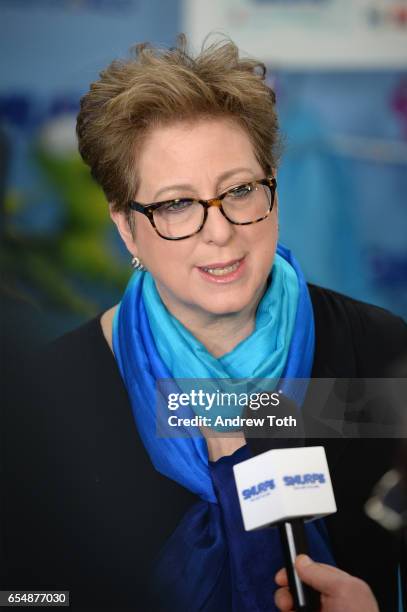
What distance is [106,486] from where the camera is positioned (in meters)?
1.50

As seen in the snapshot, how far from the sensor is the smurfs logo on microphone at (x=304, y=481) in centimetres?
113

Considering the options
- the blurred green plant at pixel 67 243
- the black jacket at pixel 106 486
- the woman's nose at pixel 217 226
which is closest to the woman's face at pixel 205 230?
the woman's nose at pixel 217 226

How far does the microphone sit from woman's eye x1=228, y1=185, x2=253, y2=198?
1.56 feet

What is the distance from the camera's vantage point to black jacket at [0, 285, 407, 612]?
1.48 metres

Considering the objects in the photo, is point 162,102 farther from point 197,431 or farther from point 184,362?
point 197,431

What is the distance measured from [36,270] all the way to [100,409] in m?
0.75

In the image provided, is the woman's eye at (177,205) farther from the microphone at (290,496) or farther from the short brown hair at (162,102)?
the microphone at (290,496)

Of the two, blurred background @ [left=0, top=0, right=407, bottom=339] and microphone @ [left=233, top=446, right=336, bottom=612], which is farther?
blurred background @ [left=0, top=0, right=407, bottom=339]

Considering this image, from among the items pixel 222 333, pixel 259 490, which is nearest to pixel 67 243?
pixel 222 333

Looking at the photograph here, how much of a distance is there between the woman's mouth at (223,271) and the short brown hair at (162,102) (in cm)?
19

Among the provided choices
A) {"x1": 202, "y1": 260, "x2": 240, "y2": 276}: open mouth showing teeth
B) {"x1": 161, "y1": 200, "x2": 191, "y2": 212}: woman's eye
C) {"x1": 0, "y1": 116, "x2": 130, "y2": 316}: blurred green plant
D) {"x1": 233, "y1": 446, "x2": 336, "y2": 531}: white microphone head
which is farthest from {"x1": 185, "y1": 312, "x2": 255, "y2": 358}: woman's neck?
{"x1": 0, "y1": 116, "x2": 130, "y2": 316}: blurred green plant

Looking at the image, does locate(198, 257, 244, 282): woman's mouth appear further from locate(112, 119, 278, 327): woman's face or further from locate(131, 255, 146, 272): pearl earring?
locate(131, 255, 146, 272): pearl earring

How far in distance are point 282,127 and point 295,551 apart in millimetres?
1582

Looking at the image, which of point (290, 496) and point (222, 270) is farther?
point (222, 270)
